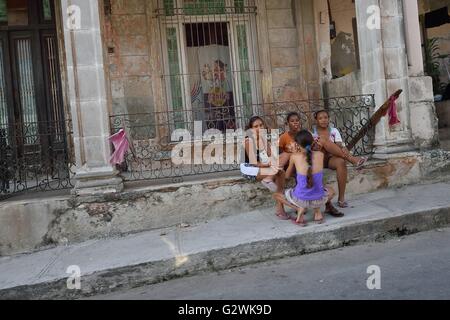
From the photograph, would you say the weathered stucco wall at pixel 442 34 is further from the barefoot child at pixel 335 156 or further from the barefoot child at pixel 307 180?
the barefoot child at pixel 307 180

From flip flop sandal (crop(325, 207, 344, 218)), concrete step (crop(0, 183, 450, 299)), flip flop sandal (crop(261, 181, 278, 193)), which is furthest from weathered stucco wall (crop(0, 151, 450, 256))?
flip flop sandal (crop(325, 207, 344, 218))

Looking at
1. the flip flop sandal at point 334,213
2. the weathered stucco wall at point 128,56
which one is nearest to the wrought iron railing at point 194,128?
the weathered stucco wall at point 128,56

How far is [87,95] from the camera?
5.92m

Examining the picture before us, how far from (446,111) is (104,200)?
6.80 metres

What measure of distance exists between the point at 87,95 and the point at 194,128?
9.58 ft

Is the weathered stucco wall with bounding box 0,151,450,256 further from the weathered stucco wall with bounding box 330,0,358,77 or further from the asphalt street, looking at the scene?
the weathered stucco wall with bounding box 330,0,358,77

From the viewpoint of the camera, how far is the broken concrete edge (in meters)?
4.63

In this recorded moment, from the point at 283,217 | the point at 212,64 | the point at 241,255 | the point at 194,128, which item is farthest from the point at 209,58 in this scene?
the point at 241,255

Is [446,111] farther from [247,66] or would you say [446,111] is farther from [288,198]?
[288,198]

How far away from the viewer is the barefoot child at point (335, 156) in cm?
597

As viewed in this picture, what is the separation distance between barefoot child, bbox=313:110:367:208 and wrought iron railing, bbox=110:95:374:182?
2.08 feet

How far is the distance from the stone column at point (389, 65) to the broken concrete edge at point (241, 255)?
1.59 meters

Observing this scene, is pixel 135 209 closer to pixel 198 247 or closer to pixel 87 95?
pixel 198 247
